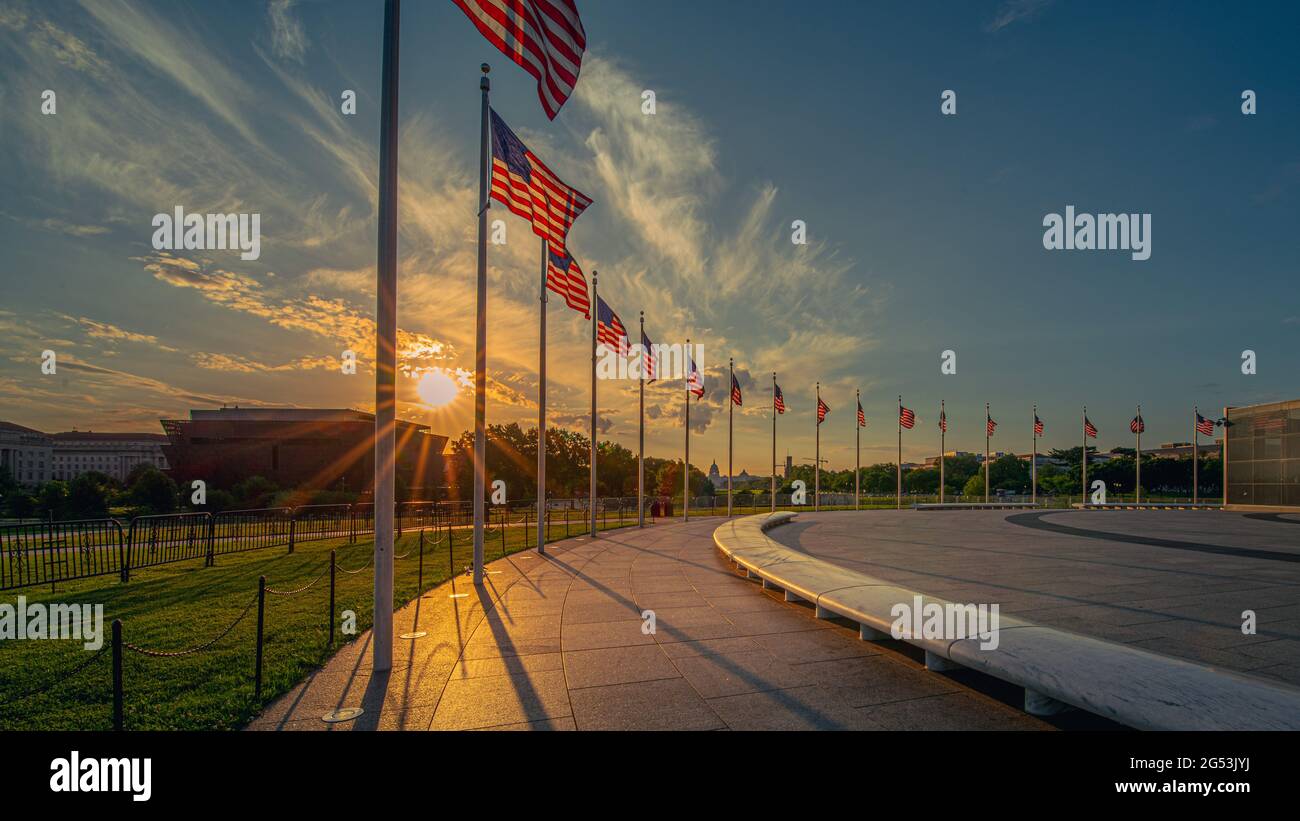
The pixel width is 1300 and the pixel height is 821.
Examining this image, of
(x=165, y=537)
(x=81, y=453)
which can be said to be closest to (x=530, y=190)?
(x=165, y=537)

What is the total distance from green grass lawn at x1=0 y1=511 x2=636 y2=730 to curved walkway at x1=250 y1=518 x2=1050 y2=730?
578mm

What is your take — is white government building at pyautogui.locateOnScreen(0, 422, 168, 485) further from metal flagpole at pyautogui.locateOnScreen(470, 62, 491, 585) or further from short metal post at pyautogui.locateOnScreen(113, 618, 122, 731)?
short metal post at pyautogui.locateOnScreen(113, 618, 122, 731)

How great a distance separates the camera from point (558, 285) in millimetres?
18125

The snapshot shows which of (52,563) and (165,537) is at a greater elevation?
(52,563)

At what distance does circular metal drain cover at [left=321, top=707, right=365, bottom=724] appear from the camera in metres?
5.96

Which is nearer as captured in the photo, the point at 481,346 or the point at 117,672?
the point at 117,672

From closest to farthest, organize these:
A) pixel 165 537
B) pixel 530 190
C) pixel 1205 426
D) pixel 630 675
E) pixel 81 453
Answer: pixel 630 675
pixel 530 190
pixel 165 537
pixel 1205 426
pixel 81 453

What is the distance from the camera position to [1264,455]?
169 feet

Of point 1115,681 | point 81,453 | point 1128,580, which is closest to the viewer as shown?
point 1115,681

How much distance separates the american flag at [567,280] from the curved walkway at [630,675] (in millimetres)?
9466

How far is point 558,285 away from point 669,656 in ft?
41.3

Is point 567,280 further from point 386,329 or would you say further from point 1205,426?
point 1205,426

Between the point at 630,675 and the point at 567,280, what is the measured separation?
1340cm
